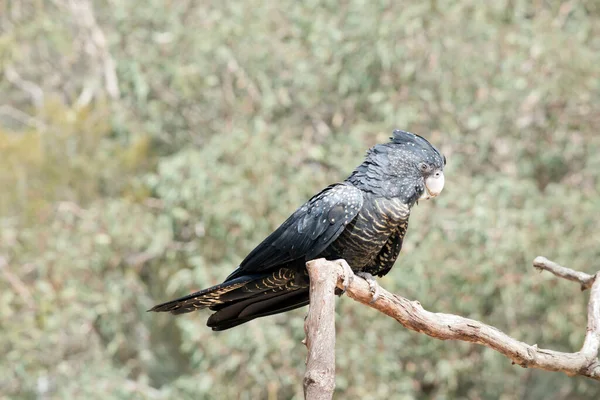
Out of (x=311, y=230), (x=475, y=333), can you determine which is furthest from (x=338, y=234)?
(x=475, y=333)

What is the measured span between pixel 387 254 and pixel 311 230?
15.5 inches

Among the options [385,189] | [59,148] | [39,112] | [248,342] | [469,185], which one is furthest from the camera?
[39,112]

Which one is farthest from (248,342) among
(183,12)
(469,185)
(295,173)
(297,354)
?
(183,12)

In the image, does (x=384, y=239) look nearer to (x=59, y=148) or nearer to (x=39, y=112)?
(x=59, y=148)

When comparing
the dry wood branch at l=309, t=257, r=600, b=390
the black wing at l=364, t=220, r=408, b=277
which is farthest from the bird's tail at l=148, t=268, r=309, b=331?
the dry wood branch at l=309, t=257, r=600, b=390

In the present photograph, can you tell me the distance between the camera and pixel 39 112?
7512mm

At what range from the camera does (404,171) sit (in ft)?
10.7

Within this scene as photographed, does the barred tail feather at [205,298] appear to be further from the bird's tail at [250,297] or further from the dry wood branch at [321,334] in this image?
the dry wood branch at [321,334]

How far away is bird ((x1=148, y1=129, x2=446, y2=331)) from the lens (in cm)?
313

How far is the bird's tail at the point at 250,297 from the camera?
10.3ft

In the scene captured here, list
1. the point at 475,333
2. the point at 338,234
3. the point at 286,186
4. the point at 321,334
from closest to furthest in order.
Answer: the point at 321,334
the point at 475,333
the point at 338,234
the point at 286,186

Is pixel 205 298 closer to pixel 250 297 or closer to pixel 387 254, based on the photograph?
pixel 250 297

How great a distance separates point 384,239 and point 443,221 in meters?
2.98

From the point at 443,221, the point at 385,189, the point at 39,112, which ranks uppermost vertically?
the point at 39,112
